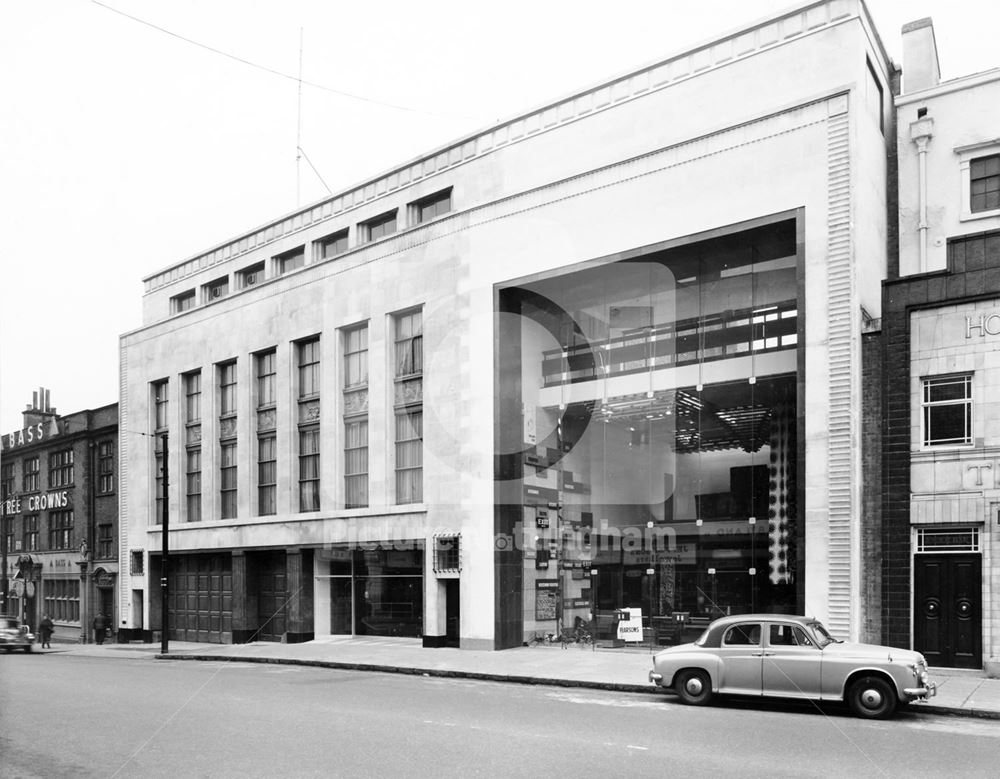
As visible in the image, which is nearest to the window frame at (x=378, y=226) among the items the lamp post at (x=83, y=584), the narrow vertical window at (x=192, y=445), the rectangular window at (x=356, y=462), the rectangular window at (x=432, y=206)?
the rectangular window at (x=432, y=206)

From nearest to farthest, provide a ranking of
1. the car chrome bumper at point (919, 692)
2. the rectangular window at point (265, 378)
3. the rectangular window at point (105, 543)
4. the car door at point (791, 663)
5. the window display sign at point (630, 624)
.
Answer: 1. the car chrome bumper at point (919, 692)
2. the car door at point (791, 663)
3. the window display sign at point (630, 624)
4. the rectangular window at point (265, 378)
5. the rectangular window at point (105, 543)

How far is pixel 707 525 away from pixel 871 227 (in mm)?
8079

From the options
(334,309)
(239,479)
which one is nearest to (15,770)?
(334,309)

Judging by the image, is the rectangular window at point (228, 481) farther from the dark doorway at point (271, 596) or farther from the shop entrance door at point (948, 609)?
the shop entrance door at point (948, 609)

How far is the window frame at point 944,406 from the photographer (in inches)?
778

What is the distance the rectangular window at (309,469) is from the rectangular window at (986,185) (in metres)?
21.8

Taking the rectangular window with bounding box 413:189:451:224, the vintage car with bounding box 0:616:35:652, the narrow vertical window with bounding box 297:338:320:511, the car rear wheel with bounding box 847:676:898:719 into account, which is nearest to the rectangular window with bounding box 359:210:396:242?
the rectangular window with bounding box 413:189:451:224

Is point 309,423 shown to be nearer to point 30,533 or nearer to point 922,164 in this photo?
point 922,164

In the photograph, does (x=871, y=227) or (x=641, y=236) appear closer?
(x=871, y=227)

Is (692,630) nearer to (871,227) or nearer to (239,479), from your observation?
(871,227)

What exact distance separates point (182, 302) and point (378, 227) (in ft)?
43.4

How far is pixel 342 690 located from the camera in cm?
1884

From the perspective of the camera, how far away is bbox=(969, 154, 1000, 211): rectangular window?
22.3 m

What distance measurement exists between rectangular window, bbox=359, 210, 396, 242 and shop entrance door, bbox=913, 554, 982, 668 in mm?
19476
